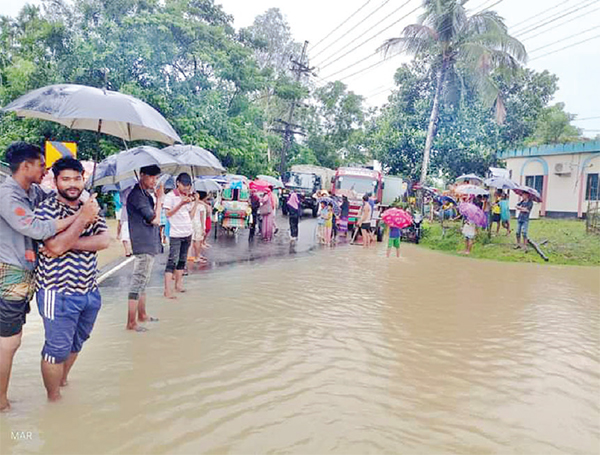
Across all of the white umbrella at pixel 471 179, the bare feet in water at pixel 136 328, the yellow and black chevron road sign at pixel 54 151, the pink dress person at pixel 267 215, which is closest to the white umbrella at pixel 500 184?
the white umbrella at pixel 471 179

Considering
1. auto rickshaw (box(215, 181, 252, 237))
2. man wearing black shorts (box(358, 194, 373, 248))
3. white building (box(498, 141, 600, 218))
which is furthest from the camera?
white building (box(498, 141, 600, 218))

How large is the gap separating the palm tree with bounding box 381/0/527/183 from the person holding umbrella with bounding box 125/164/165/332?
16779 millimetres

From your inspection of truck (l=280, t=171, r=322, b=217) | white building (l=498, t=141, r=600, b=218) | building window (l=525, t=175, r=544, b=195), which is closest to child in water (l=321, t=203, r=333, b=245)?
white building (l=498, t=141, r=600, b=218)

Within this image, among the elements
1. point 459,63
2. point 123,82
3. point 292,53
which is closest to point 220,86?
point 123,82

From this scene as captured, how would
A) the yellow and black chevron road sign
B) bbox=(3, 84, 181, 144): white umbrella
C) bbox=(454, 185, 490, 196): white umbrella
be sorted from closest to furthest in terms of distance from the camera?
1. bbox=(3, 84, 181, 144): white umbrella
2. the yellow and black chevron road sign
3. bbox=(454, 185, 490, 196): white umbrella

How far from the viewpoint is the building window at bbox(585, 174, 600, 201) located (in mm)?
20406

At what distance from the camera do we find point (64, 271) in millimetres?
3197

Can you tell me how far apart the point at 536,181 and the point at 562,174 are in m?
1.47

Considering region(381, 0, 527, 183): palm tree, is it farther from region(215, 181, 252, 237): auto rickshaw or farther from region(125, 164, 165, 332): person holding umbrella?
region(125, 164, 165, 332): person holding umbrella

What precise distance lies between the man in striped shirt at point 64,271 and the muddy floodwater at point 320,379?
0.59 meters

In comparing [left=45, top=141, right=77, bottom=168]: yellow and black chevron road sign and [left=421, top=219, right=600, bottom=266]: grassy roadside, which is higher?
[left=45, top=141, right=77, bottom=168]: yellow and black chevron road sign

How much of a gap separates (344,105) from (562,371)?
38154 millimetres

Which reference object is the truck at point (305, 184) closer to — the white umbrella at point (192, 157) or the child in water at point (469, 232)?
the child in water at point (469, 232)

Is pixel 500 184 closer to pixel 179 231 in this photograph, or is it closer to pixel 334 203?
pixel 334 203
